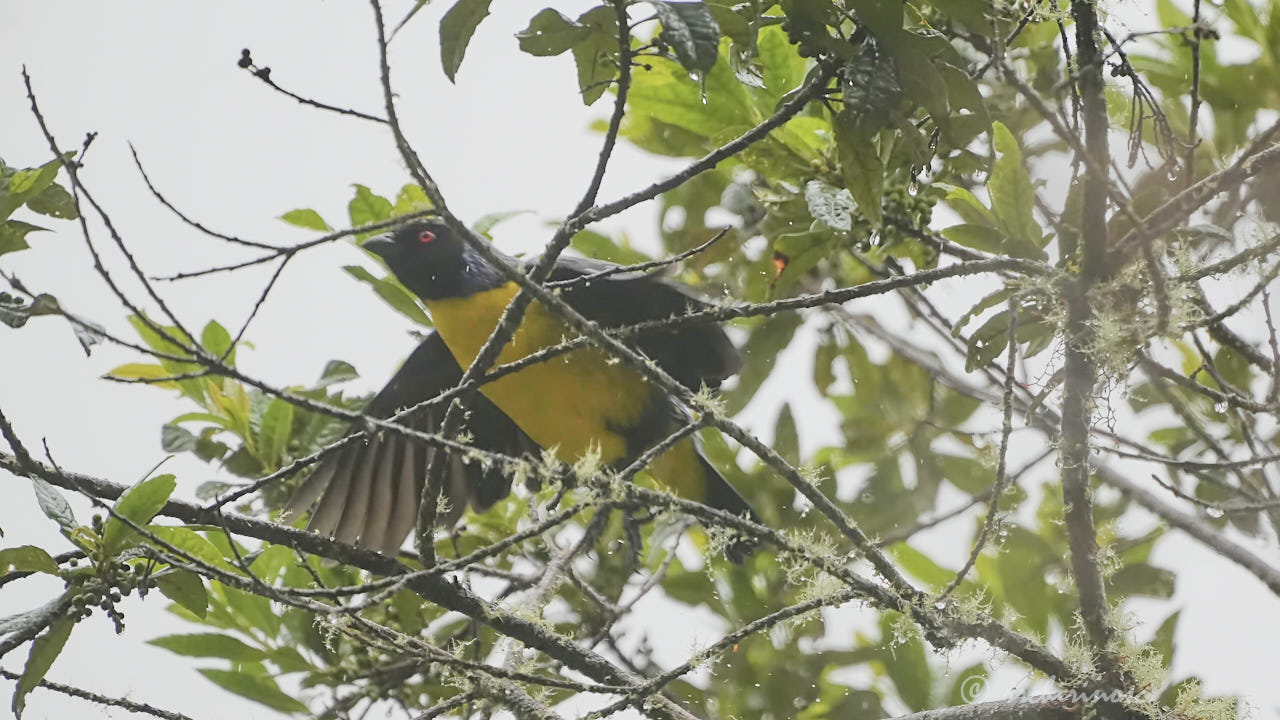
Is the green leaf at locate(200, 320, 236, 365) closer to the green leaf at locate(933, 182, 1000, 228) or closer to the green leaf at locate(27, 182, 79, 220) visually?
the green leaf at locate(27, 182, 79, 220)

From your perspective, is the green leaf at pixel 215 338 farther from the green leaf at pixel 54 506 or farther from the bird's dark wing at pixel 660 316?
the green leaf at pixel 54 506

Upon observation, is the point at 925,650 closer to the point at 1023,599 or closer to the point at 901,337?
the point at 1023,599

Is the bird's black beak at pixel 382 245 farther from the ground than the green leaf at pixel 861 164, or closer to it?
farther from the ground

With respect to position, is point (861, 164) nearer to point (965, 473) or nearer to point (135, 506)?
point (135, 506)

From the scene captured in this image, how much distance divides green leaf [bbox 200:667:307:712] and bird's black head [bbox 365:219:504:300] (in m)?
1.30

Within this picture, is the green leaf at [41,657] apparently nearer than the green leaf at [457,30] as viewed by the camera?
A: No

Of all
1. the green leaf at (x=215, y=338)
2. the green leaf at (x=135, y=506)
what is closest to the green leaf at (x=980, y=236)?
the green leaf at (x=135, y=506)

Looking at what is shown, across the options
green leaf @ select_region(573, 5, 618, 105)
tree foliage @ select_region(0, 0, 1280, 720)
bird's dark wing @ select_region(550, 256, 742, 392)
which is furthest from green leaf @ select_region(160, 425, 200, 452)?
green leaf @ select_region(573, 5, 618, 105)

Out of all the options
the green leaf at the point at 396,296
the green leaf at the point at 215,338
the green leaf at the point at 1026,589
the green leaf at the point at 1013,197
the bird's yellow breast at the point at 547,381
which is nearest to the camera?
the green leaf at the point at 1013,197

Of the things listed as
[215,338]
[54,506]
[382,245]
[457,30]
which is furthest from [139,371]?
[457,30]

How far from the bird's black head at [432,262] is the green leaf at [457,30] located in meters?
2.00

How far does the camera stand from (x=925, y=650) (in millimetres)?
3033

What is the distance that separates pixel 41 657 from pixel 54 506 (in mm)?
243

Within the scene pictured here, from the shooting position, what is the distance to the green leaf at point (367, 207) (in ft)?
10.7
